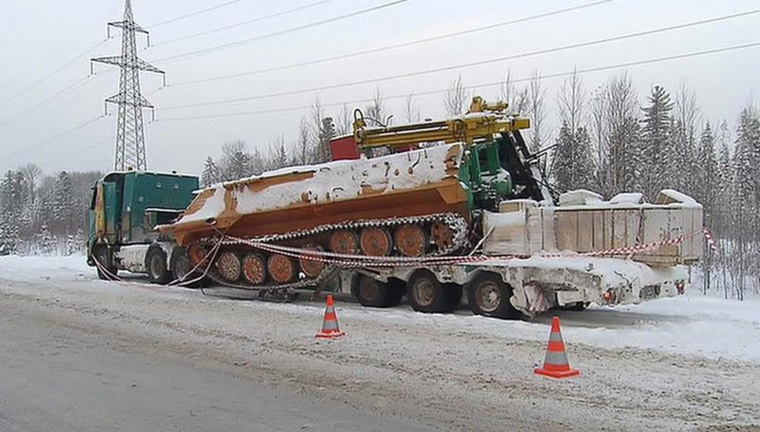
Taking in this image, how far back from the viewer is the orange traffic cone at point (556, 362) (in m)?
7.33

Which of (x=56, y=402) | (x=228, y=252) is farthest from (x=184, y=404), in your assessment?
(x=228, y=252)

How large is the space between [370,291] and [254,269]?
2.79 metres

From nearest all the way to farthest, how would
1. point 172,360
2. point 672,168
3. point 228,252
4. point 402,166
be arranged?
1. point 172,360
2. point 402,166
3. point 228,252
4. point 672,168

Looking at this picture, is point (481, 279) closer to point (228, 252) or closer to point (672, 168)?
point (228, 252)

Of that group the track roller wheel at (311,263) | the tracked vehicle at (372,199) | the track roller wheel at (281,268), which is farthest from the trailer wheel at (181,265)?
the track roller wheel at (311,263)

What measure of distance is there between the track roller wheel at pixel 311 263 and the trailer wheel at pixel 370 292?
733 mm

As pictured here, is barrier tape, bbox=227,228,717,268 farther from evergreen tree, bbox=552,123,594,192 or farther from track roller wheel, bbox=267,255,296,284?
evergreen tree, bbox=552,123,594,192

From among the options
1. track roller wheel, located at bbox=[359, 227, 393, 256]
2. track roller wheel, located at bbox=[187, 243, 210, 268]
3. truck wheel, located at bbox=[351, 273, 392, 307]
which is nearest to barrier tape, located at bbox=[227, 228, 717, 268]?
track roller wheel, located at bbox=[359, 227, 393, 256]

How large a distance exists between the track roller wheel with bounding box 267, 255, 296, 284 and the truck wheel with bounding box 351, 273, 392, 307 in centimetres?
138

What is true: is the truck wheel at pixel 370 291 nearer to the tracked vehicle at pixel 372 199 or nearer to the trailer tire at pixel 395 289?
the trailer tire at pixel 395 289

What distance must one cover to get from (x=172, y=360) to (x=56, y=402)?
6.30ft

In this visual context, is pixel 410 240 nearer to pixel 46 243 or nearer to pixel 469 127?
pixel 469 127

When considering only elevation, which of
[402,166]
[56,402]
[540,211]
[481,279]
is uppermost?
[402,166]

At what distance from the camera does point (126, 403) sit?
6.50 meters
